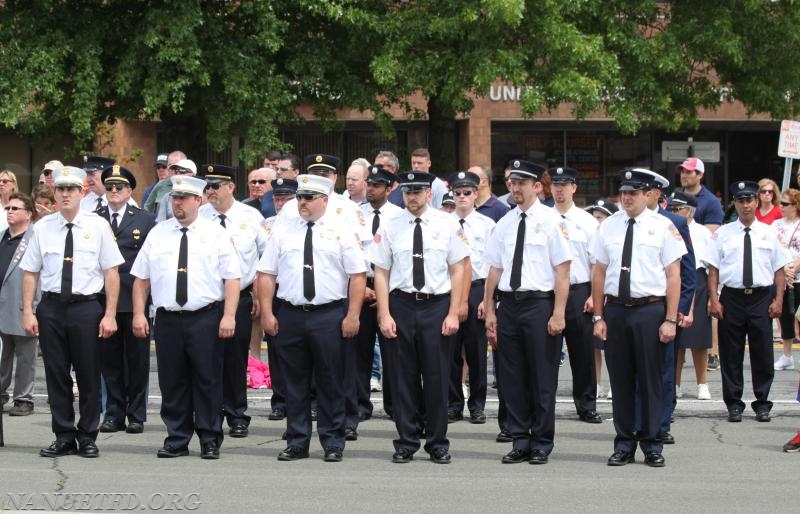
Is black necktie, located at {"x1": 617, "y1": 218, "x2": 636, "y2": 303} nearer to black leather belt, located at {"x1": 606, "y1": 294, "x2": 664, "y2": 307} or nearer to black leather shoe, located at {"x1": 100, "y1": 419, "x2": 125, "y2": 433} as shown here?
black leather belt, located at {"x1": 606, "y1": 294, "x2": 664, "y2": 307}

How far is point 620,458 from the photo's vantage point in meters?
9.98

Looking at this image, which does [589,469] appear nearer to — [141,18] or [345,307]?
[345,307]

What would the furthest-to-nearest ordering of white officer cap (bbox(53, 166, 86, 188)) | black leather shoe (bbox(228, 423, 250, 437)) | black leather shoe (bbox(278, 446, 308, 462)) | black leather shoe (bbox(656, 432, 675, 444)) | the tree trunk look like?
the tree trunk
black leather shoe (bbox(228, 423, 250, 437))
black leather shoe (bbox(656, 432, 675, 444))
white officer cap (bbox(53, 166, 86, 188))
black leather shoe (bbox(278, 446, 308, 462))

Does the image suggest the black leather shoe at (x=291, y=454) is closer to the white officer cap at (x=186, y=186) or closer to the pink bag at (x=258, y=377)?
the white officer cap at (x=186, y=186)

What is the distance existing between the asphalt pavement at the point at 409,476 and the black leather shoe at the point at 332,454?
3.9 inches

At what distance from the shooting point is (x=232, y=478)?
9.33m

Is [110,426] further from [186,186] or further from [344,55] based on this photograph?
[344,55]

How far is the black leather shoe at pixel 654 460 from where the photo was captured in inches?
391

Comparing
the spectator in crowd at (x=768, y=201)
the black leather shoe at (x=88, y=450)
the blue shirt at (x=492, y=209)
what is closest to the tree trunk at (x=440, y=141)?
the spectator in crowd at (x=768, y=201)

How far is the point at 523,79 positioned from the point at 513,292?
10801 mm

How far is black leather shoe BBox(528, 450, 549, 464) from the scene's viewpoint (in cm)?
1005

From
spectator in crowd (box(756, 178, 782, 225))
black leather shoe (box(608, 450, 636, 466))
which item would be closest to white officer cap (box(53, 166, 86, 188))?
black leather shoe (box(608, 450, 636, 466))

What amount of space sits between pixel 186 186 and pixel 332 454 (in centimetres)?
222

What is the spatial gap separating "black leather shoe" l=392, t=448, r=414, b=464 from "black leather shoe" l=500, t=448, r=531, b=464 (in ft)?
2.22
